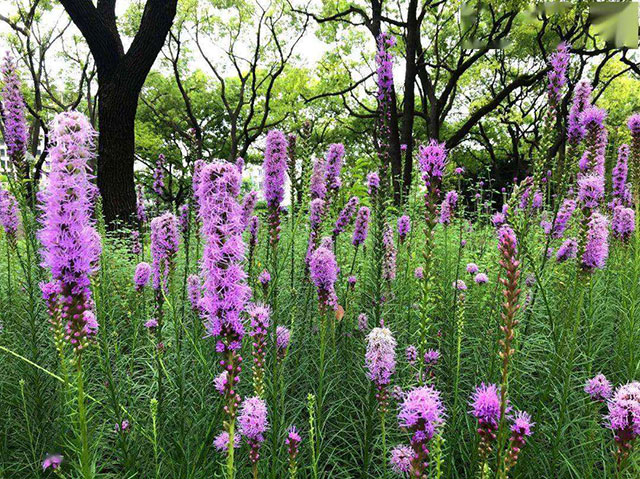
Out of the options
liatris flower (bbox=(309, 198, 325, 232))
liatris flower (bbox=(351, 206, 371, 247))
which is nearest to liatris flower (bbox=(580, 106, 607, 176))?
liatris flower (bbox=(351, 206, 371, 247))

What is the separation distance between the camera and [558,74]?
3137 millimetres

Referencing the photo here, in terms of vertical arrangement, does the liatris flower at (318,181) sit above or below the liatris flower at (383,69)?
below

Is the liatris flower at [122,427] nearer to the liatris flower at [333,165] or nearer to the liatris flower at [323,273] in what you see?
the liatris flower at [323,273]

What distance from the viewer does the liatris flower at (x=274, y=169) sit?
3.19m

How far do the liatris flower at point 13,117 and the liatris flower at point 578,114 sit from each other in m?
4.46

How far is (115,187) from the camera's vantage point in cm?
1023

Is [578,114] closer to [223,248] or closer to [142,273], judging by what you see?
[223,248]

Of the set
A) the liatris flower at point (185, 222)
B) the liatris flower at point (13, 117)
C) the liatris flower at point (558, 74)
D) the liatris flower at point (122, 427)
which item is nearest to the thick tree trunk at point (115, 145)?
the liatris flower at point (185, 222)

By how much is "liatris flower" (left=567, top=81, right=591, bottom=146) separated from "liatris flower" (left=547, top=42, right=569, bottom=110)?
0.50m

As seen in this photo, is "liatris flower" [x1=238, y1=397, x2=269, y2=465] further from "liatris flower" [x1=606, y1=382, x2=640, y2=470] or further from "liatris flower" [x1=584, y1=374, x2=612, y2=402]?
"liatris flower" [x1=584, y1=374, x2=612, y2=402]

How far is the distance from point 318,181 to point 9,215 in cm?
323

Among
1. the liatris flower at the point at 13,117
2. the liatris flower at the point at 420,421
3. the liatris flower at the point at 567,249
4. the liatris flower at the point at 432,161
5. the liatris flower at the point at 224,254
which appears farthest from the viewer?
the liatris flower at the point at 567,249

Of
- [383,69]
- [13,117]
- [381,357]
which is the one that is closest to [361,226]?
[383,69]

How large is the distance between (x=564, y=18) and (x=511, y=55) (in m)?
11.9
